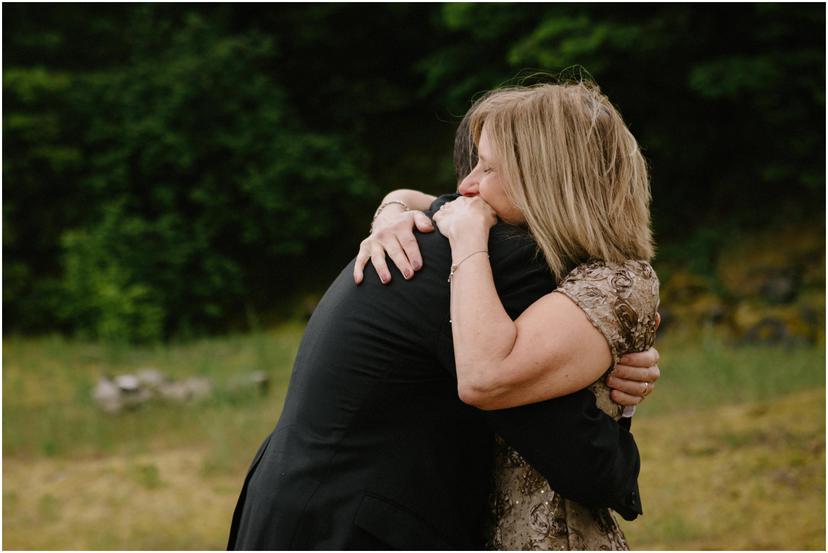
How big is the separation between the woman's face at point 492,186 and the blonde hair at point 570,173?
0.07 feet

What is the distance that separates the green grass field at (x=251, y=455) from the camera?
5.95 meters

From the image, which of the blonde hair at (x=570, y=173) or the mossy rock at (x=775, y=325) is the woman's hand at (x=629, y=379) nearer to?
the blonde hair at (x=570, y=173)

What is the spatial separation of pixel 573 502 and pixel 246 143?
1345cm

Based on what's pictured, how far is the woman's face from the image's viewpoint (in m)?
2.15

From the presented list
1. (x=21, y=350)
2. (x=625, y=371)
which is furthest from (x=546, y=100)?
(x=21, y=350)

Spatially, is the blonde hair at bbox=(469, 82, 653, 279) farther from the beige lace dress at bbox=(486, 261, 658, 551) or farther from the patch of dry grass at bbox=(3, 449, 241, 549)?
the patch of dry grass at bbox=(3, 449, 241, 549)

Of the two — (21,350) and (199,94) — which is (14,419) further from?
(199,94)

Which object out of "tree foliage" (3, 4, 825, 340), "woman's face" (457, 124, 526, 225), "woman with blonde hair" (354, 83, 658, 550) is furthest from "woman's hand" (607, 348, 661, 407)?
"tree foliage" (3, 4, 825, 340)

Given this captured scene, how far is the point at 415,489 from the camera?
2.02m

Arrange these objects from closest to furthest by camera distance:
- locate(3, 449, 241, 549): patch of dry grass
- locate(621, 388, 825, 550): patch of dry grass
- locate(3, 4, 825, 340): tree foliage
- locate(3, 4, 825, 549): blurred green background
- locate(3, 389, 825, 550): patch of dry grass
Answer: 1. locate(621, 388, 825, 550): patch of dry grass
2. locate(3, 389, 825, 550): patch of dry grass
3. locate(3, 449, 241, 549): patch of dry grass
4. locate(3, 4, 825, 549): blurred green background
5. locate(3, 4, 825, 340): tree foliage

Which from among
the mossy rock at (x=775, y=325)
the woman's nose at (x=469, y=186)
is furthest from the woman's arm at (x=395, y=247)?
the mossy rock at (x=775, y=325)

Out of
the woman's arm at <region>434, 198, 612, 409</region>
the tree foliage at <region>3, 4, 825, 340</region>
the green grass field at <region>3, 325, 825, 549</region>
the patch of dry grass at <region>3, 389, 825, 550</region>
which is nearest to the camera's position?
the woman's arm at <region>434, 198, 612, 409</region>

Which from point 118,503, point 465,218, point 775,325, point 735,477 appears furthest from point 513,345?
point 775,325

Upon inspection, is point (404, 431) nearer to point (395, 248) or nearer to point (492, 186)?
point (395, 248)
